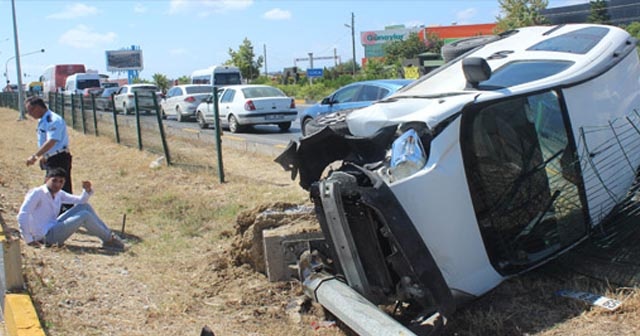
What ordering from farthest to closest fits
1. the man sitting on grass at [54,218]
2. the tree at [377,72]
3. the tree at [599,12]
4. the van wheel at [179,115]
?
the tree at [599,12]
the tree at [377,72]
the van wheel at [179,115]
the man sitting on grass at [54,218]

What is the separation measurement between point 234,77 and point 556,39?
Result: 27.9 metres

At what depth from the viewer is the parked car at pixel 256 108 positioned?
19.5 meters

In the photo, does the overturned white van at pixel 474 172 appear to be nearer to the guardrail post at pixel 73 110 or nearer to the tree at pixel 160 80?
the guardrail post at pixel 73 110

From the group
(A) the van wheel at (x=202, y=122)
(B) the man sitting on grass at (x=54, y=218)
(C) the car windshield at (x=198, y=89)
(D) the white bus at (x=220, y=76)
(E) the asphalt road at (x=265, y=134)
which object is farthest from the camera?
(D) the white bus at (x=220, y=76)

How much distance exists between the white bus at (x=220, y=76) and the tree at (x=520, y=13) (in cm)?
2341

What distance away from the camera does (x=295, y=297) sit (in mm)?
5176

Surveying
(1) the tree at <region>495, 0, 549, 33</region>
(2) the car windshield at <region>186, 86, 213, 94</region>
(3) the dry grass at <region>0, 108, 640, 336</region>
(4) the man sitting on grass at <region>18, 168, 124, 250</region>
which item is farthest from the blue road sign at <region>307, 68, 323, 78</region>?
(4) the man sitting on grass at <region>18, 168, 124, 250</region>

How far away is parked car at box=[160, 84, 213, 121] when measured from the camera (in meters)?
26.1

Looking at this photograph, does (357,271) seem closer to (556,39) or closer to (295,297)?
(295,297)

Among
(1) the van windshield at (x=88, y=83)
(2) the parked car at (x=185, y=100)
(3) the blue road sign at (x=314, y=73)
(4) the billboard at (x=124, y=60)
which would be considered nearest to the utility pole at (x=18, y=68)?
(1) the van windshield at (x=88, y=83)

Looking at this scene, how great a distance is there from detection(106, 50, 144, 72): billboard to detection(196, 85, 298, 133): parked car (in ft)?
195

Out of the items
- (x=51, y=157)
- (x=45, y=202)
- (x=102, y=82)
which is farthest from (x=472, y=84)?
(x=102, y=82)

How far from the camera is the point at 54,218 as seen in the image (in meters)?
7.02

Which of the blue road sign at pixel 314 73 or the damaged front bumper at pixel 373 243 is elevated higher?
the blue road sign at pixel 314 73
